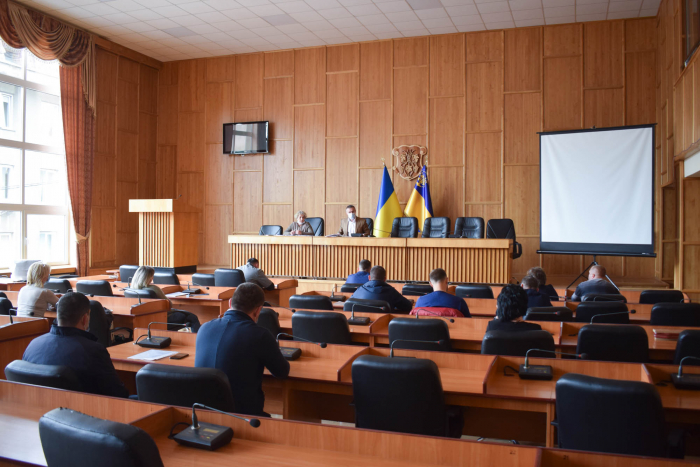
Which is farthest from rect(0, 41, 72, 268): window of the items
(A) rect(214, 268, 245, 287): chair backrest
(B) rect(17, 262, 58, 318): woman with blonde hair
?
(B) rect(17, 262, 58, 318): woman with blonde hair

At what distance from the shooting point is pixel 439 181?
9820 mm

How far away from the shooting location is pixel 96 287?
547 centimetres

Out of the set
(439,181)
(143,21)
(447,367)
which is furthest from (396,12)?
(447,367)

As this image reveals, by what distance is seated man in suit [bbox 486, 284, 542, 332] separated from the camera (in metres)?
3.27

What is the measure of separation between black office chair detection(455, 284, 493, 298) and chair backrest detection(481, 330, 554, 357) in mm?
2455

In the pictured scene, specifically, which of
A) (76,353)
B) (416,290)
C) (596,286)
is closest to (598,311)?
(596,286)

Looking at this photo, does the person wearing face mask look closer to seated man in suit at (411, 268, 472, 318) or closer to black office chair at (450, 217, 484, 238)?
black office chair at (450, 217, 484, 238)

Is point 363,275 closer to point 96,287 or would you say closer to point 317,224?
point 96,287

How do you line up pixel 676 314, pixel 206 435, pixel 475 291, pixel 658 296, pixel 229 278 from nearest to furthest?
pixel 206 435 < pixel 676 314 < pixel 658 296 < pixel 475 291 < pixel 229 278

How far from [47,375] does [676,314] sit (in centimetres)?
410

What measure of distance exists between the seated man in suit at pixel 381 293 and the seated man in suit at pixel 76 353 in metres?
2.52

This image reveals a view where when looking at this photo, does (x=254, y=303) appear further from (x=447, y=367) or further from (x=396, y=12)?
(x=396, y=12)

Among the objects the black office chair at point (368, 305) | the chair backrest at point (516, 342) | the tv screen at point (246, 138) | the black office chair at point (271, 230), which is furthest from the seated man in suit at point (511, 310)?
the tv screen at point (246, 138)

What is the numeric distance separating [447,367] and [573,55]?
7.95 m
